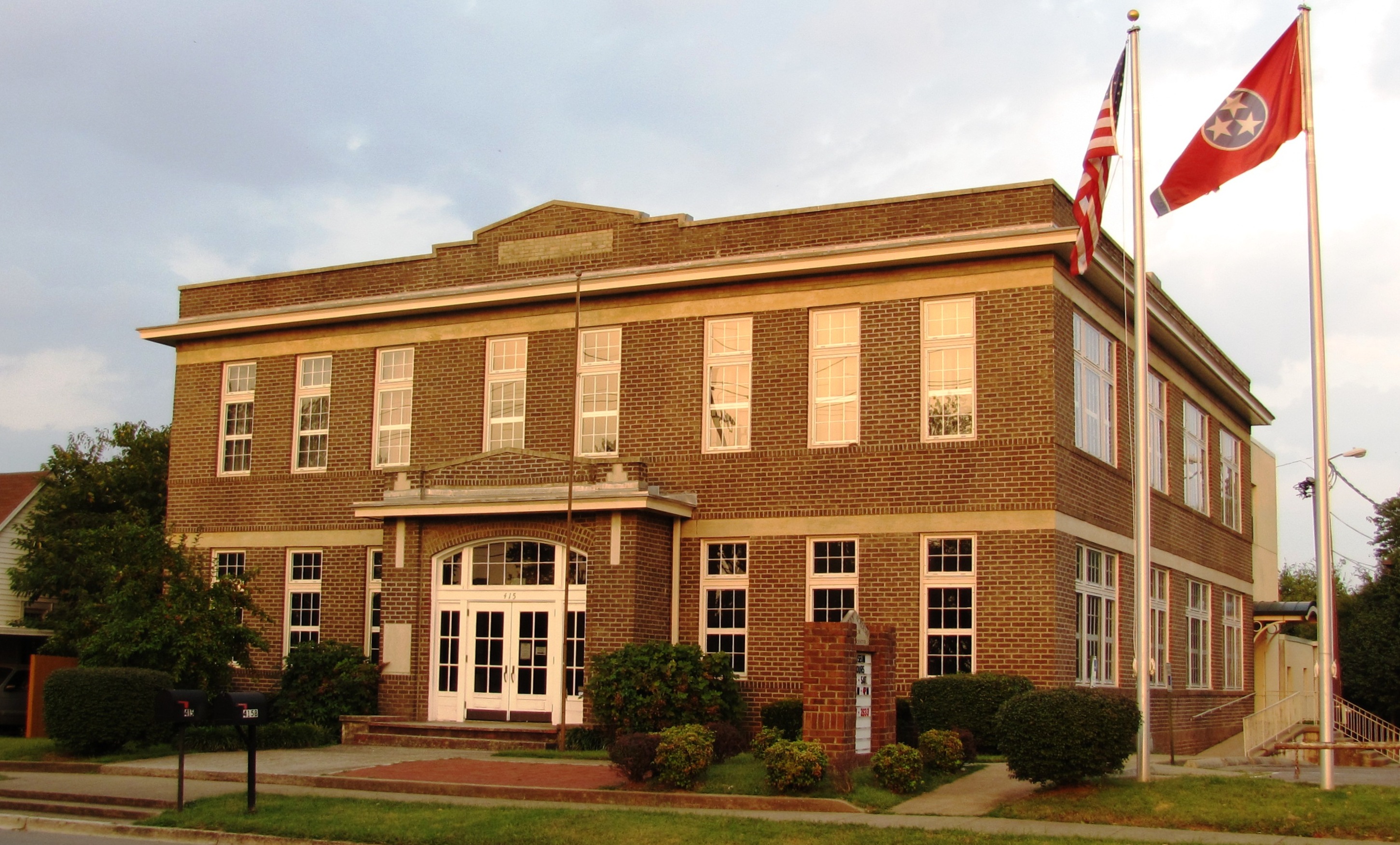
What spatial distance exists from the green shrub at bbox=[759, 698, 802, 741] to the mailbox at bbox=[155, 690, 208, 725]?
9147 millimetres

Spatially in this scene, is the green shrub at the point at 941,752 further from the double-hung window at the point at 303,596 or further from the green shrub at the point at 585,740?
the double-hung window at the point at 303,596

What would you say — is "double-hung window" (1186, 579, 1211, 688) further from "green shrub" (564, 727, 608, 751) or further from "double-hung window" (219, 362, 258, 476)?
"double-hung window" (219, 362, 258, 476)

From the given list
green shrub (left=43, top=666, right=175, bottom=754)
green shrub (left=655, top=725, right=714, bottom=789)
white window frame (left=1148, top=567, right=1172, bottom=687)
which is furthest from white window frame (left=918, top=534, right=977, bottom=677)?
green shrub (left=43, top=666, right=175, bottom=754)

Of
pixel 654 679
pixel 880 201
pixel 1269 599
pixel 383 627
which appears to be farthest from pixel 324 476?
pixel 1269 599

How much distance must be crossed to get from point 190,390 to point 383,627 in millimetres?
7787

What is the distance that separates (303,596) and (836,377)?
11.4m

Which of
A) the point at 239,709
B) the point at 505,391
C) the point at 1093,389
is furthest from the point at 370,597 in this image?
the point at 1093,389

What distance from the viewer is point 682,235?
24.5 metres

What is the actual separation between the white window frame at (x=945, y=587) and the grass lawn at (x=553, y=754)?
512 cm

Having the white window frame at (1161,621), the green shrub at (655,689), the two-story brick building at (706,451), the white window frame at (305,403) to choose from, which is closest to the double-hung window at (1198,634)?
the two-story brick building at (706,451)

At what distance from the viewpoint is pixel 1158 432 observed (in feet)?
90.2

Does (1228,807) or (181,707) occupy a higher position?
(181,707)

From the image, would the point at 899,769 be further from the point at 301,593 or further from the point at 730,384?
the point at 301,593

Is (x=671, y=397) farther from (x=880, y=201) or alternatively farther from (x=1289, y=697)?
(x=1289, y=697)
